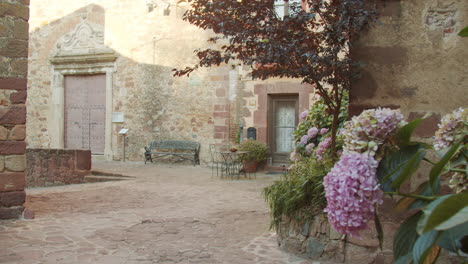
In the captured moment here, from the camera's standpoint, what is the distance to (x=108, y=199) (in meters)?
6.41

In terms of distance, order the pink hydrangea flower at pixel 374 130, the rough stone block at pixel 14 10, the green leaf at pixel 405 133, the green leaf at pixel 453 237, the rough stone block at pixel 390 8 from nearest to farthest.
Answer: the green leaf at pixel 453 237, the green leaf at pixel 405 133, the pink hydrangea flower at pixel 374 130, the rough stone block at pixel 390 8, the rough stone block at pixel 14 10

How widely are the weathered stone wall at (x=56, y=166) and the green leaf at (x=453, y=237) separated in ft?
29.7

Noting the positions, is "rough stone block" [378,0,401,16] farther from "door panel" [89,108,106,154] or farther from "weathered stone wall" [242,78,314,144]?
"door panel" [89,108,106,154]

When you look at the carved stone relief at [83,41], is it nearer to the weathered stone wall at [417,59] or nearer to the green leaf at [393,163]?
the weathered stone wall at [417,59]

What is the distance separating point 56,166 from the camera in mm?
9094

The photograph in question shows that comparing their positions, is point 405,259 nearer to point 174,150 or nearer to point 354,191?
point 354,191

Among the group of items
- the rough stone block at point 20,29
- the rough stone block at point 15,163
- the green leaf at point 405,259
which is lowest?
the rough stone block at point 15,163

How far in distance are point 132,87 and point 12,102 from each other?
26.9 ft

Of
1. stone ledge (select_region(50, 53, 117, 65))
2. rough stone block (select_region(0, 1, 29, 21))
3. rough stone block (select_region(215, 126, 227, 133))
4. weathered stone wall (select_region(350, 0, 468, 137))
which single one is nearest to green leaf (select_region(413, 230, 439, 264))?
weathered stone wall (select_region(350, 0, 468, 137))

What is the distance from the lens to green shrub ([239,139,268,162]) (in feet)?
34.4

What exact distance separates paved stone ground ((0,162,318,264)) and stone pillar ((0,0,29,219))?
0.32 m

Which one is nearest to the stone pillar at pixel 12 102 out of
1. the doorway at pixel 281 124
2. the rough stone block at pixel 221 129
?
the rough stone block at pixel 221 129

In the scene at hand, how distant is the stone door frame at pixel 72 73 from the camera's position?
13.2 meters

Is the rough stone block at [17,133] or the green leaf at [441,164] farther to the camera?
the rough stone block at [17,133]
